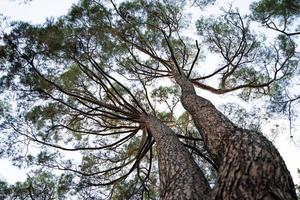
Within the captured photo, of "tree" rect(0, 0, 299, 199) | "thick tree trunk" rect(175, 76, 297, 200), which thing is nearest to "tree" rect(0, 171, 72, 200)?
"tree" rect(0, 0, 299, 199)

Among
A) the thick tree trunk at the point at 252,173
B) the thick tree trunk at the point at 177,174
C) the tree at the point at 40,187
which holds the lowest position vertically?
the thick tree trunk at the point at 252,173

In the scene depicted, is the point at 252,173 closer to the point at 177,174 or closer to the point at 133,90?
the point at 177,174

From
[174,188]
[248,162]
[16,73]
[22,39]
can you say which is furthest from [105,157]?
[248,162]

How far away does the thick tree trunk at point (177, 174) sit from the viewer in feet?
7.33

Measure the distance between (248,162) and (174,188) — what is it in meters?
0.73

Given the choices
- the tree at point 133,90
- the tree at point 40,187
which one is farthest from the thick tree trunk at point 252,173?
the tree at point 40,187

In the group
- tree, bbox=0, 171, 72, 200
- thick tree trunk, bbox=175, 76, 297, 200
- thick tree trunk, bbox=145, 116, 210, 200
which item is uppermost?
tree, bbox=0, 171, 72, 200

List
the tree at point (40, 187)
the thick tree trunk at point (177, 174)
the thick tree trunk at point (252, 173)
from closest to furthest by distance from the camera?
the thick tree trunk at point (252, 173)
the thick tree trunk at point (177, 174)
the tree at point (40, 187)

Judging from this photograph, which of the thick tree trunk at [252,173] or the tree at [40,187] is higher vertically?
the tree at [40,187]

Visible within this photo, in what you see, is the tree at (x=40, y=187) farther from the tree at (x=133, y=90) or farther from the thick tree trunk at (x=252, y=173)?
the thick tree trunk at (x=252, y=173)

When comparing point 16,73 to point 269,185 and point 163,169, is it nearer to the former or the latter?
point 163,169

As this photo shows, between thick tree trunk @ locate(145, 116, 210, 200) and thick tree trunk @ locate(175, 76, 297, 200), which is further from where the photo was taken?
thick tree trunk @ locate(145, 116, 210, 200)

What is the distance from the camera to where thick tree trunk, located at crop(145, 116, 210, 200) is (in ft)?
7.33

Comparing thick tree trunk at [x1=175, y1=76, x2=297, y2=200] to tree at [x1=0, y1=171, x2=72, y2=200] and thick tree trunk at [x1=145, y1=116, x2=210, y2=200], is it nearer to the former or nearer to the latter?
thick tree trunk at [x1=145, y1=116, x2=210, y2=200]
